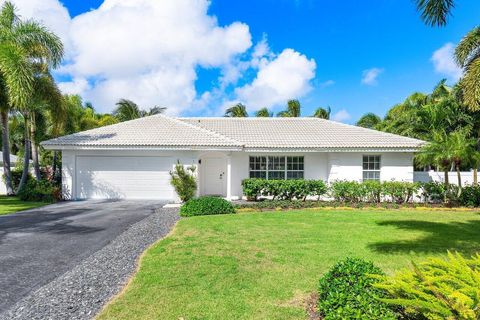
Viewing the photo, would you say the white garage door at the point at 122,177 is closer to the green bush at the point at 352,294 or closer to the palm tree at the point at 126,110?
the green bush at the point at 352,294

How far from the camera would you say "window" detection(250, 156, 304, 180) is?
19.0 m

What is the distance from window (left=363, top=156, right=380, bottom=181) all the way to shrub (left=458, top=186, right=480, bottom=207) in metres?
→ 4.11

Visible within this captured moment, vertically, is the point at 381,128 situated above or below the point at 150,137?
above

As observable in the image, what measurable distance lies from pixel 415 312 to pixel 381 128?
35.6 meters

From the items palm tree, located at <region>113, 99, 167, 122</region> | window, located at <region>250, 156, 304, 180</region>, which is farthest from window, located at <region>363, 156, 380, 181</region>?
palm tree, located at <region>113, 99, 167, 122</region>

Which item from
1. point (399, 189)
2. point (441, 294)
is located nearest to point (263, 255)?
point (441, 294)

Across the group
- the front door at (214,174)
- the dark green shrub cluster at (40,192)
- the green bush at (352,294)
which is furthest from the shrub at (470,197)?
the dark green shrub cluster at (40,192)

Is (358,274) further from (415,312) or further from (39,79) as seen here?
(39,79)

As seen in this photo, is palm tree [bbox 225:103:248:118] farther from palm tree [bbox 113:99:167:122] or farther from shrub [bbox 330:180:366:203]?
shrub [bbox 330:180:366:203]

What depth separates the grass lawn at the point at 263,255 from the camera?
4734mm

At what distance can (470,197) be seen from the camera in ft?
51.3

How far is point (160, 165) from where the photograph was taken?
18156mm

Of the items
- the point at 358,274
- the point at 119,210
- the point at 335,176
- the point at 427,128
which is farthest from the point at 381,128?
the point at 358,274

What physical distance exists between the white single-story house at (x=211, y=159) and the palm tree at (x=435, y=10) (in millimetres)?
9061
